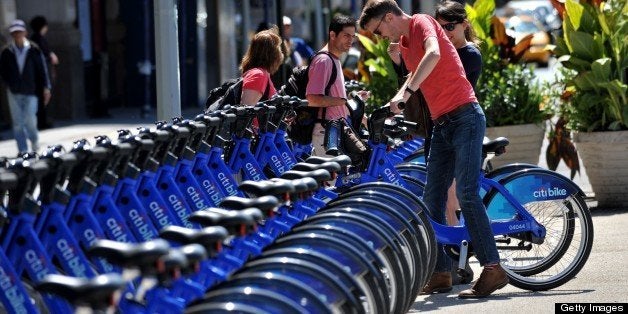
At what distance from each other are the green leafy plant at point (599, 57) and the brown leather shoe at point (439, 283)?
3.67 meters

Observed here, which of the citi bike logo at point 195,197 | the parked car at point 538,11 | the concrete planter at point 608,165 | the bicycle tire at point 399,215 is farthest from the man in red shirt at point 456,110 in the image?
the parked car at point 538,11

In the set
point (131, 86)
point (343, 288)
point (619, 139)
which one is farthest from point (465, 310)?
point (131, 86)

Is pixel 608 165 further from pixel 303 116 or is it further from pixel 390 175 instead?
pixel 390 175

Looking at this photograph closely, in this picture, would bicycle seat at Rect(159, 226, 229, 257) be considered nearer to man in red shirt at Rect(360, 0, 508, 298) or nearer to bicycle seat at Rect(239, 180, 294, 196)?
bicycle seat at Rect(239, 180, 294, 196)

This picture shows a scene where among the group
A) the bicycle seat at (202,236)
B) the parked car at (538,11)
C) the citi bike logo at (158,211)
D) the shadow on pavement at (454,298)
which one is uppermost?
the bicycle seat at (202,236)

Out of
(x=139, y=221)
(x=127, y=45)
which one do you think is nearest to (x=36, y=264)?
(x=139, y=221)

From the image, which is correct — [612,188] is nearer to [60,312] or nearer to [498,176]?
[498,176]

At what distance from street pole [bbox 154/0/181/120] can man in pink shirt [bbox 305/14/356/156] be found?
→ 3.29ft

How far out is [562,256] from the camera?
8367 millimetres

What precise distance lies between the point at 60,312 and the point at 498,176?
3.69 meters

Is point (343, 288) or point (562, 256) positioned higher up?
point (343, 288)

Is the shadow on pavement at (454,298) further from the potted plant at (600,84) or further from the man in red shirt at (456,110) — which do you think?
the potted plant at (600,84)

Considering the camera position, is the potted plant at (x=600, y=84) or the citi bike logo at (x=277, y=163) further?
the potted plant at (x=600, y=84)

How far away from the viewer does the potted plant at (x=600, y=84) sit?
11508 millimetres
